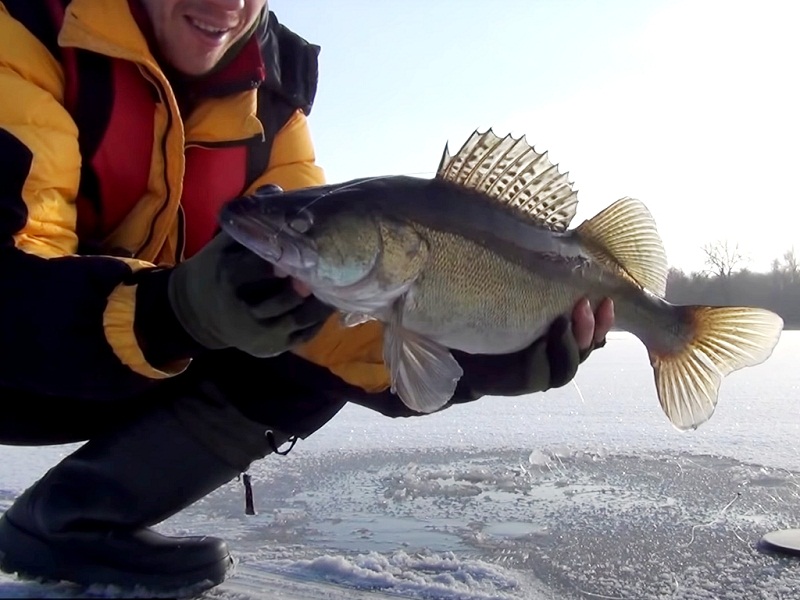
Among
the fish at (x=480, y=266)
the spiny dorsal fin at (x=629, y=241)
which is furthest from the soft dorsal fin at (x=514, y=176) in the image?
the spiny dorsal fin at (x=629, y=241)

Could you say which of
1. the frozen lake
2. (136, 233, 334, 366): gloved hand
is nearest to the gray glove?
(136, 233, 334, 366): gloved hand

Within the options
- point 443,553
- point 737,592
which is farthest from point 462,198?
point 737,592

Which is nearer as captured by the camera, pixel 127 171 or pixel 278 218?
pixel 278 218

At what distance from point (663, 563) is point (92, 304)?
6.03 feet

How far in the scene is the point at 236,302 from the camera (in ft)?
5.57

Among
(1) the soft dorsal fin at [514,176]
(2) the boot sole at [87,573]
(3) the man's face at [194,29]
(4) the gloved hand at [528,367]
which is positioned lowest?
(2) the boot sole at [87,573]

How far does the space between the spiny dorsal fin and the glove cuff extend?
1175mm

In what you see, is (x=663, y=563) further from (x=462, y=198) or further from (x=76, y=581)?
(x=76, y=581)

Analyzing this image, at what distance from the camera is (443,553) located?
2.59m

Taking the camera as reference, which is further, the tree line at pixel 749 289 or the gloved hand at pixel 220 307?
the tree line at pixel 749 289

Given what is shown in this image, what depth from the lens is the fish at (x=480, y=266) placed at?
180cm

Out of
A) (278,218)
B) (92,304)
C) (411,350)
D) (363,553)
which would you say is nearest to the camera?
(278,218)

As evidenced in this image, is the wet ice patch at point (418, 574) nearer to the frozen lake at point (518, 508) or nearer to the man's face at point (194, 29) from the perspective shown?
the frozen lake at point (518, 508)

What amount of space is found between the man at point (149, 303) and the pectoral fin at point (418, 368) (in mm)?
183
